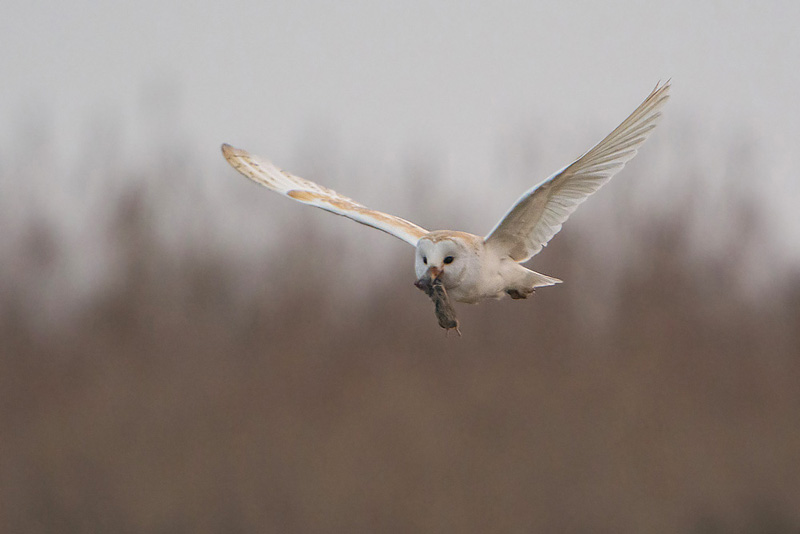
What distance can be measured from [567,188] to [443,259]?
759mm

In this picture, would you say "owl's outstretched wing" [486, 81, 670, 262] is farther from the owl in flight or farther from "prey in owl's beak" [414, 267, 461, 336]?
"prey in owl's beak" [414, 267, 461, 336]

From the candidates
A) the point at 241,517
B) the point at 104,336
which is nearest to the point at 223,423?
the point at 241,517

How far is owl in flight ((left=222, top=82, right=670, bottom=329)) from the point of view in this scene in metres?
4.11

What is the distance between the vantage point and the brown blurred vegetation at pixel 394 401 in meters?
14.6

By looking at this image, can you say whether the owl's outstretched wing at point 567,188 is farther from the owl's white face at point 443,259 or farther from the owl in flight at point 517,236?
the owl's white face at point 443,259

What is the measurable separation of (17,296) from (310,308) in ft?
15.3

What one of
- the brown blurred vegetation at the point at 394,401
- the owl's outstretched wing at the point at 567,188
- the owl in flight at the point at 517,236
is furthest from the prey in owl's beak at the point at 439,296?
the brown blurred vegetation at the point at 394,401

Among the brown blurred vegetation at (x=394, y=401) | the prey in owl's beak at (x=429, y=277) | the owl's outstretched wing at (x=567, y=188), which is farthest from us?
the brown blurred vegetation at (x=394, y=401)

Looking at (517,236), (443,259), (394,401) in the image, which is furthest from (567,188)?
(394,401)

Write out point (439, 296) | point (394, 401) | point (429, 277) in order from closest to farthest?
point (429, 277) < point (439, 296) < point (394, 401)

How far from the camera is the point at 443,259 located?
13.4 ft

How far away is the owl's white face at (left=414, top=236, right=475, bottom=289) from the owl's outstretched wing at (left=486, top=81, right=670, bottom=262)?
26cm

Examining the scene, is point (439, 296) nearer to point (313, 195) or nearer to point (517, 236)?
point (517, 236)

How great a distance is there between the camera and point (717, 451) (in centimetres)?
1638
